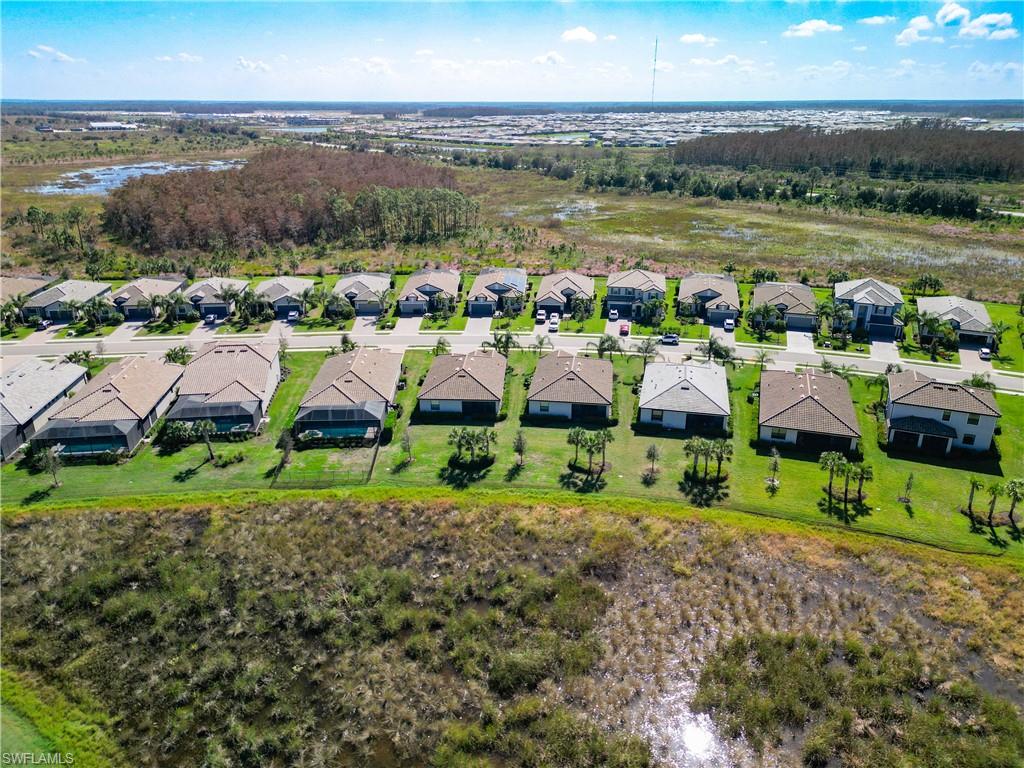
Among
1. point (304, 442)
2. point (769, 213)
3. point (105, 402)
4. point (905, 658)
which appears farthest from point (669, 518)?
point (769, 213)

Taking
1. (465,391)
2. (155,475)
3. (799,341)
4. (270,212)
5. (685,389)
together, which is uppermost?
(270,212)

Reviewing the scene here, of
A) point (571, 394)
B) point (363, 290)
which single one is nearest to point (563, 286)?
point (363, 290)

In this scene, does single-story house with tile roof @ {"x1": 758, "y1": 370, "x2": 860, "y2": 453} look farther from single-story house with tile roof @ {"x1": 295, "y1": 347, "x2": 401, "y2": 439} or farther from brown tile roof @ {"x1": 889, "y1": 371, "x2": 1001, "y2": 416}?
single-story house with tile roof @ {"x1": 295, "y1": 347, "x2": 401, "y2": 439}

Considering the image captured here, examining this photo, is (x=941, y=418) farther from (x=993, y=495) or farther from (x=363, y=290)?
(x=363, y=290)

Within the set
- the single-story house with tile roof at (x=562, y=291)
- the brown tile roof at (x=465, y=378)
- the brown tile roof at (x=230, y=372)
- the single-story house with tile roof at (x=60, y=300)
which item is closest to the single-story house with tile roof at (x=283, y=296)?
the brown tile roof at (x=230, y=372)

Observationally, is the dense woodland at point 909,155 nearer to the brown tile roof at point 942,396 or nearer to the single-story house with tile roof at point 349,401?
the brown tile roof at point 942,396

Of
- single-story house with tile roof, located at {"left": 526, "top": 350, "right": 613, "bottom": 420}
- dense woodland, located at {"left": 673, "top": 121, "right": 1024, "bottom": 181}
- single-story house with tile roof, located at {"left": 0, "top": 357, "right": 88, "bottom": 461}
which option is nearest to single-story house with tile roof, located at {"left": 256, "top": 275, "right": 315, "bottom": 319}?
single-story house with tile roof, located at {"left": 0, "top": 357, "right": 88, "bottom": 461}

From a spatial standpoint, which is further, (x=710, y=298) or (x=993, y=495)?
(x=710, y=298)
